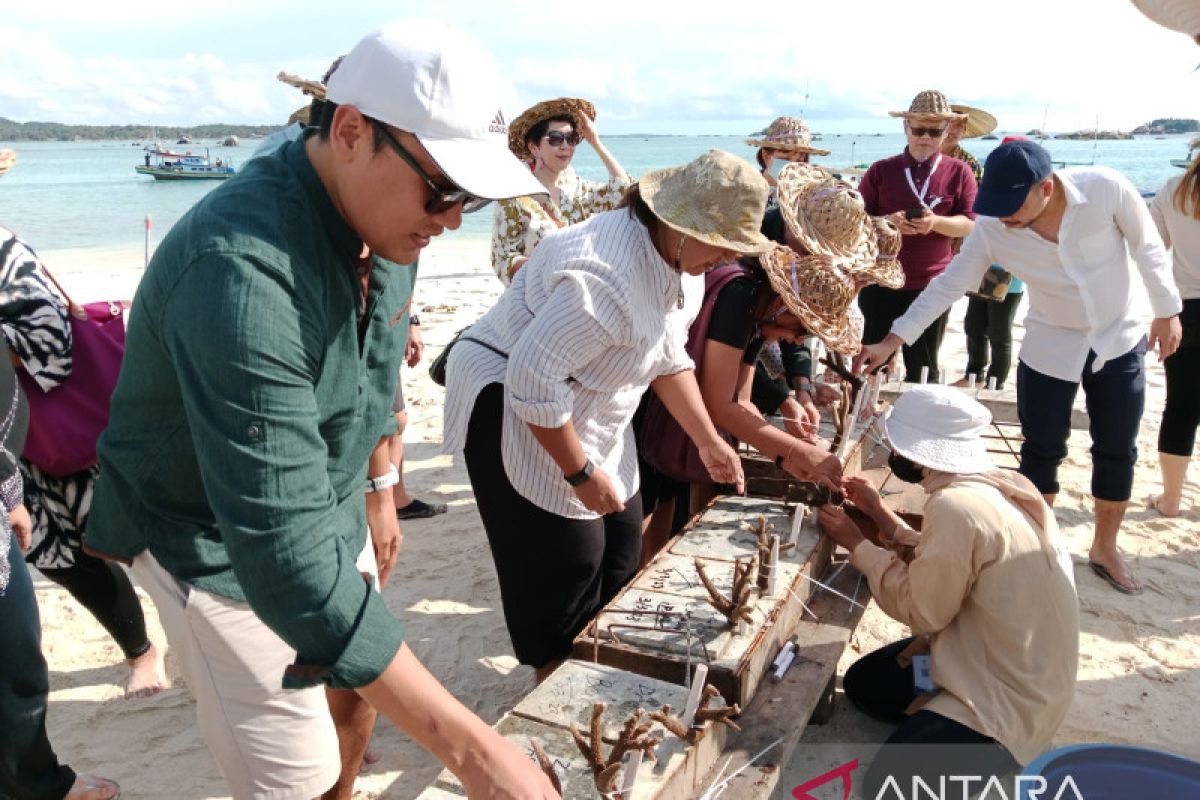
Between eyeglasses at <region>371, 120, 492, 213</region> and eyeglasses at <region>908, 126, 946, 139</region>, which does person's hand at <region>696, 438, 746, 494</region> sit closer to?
eyeglasses at <region>371, 120, 492, 213</region>

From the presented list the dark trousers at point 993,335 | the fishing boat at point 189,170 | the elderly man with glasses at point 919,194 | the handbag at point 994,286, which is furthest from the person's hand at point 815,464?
the fishing boat at point 189,170

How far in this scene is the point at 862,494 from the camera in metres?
2.99

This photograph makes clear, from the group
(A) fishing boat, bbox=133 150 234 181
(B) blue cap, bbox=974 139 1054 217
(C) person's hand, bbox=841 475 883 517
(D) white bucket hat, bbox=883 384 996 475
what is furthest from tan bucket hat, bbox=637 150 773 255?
(A) fishing boat, bbox=133 150 234 181

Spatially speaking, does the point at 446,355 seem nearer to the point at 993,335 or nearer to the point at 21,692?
the point at 21,692

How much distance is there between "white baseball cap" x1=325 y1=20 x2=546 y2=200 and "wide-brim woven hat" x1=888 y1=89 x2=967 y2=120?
453 cm

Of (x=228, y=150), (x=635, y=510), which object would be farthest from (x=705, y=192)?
(x=228, y=150)

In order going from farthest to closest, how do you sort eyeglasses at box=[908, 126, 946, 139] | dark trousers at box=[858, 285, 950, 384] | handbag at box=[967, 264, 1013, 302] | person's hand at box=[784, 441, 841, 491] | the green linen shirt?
dark trousers at box=[858, 285, 950, 384], eyeglasses at box=[908, 126, 946, 139], handbag at box=[967, 264, 1013, 302], person's hand at box=[784, 441, 841, 491], the green linen shirt

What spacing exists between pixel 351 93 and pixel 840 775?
8.06ft

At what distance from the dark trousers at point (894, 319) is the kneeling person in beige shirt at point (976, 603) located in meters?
2.79

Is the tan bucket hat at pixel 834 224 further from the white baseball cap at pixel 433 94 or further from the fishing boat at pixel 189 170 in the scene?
the fishing boat at pixel 189 170

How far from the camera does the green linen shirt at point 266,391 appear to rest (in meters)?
1.14

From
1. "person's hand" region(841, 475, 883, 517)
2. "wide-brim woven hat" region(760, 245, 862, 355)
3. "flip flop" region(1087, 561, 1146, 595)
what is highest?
"wide-brim woven hat" region(760, 245, 862, 355)

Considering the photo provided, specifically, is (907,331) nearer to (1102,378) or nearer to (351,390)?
(1102,378)

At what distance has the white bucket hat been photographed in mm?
2447
